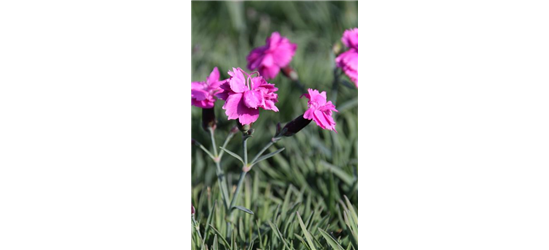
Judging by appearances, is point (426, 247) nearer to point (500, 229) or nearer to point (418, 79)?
point (500, 229)

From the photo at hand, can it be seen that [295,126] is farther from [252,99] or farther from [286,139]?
[286,139]

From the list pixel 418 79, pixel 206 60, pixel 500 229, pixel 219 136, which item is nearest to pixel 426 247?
pixel 500 229

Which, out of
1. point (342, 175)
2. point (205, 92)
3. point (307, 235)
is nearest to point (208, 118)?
point (205, 92)

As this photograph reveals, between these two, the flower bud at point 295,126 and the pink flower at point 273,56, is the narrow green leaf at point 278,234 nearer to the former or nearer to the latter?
the flower bud at point 295,126

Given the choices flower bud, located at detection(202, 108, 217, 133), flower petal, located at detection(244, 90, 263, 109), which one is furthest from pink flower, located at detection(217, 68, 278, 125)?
flower bud, located at detection(202, 108, 217, 133)

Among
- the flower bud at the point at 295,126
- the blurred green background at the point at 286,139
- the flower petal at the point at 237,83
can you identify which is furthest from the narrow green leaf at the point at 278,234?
the flower petal at the point at 237,83
